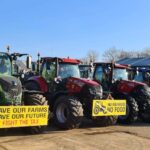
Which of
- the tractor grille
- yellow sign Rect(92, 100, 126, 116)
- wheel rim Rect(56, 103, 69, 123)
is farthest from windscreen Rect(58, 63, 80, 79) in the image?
the tractor grille

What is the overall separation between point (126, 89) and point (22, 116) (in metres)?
5.66

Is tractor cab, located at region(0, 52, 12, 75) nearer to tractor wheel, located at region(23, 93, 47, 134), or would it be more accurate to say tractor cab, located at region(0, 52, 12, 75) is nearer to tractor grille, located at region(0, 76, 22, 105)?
tractor grille, located at region(0, 76, 22, 105)

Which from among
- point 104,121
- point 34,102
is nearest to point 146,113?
point 104,121

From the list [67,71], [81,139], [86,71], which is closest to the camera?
[81,139]

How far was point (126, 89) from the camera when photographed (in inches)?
622

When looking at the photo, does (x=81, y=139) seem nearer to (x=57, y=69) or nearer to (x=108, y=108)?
(x=108, y=108)

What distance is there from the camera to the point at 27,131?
1188 cm

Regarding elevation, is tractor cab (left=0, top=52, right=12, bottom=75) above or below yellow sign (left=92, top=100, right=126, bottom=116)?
above

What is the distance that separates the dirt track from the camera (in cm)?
1007

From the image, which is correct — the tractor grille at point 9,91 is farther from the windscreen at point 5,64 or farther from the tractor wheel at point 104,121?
the tractor wheel at point 104,121

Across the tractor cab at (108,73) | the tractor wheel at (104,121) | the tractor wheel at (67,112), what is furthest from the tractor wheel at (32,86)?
the tractor cab at (108,73)

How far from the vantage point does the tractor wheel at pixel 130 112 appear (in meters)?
14.9

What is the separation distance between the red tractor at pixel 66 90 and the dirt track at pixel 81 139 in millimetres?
512

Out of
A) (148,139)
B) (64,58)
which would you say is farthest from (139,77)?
(148,139)
